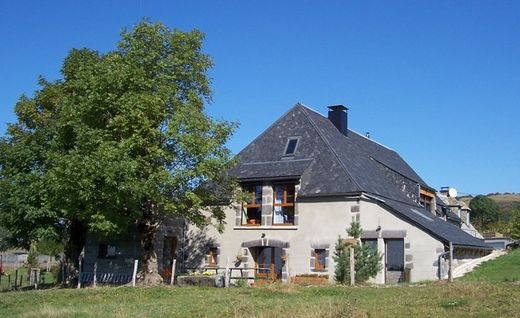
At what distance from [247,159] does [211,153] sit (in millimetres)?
7217

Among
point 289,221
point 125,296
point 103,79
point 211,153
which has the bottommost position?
point 125,296

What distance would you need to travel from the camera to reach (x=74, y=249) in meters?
32.2

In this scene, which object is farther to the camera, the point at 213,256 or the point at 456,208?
the point at 456,208

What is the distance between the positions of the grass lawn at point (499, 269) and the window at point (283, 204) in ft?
28.7

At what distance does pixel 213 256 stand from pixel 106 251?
6.05 meters

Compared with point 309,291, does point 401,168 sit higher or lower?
higher

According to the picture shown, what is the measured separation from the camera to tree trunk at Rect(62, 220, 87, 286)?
Answer: 3170 cm

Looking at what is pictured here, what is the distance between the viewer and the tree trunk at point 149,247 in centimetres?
2714

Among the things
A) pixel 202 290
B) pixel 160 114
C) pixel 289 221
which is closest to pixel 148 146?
pixel 160 114

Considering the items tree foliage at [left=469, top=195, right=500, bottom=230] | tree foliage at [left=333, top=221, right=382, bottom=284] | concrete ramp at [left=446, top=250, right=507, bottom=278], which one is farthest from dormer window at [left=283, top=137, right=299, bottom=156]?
tree foliage at [left=469, top=195, right=500, bottom=230]

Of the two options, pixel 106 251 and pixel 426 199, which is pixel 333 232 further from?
pixel 106 251

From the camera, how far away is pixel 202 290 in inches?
892

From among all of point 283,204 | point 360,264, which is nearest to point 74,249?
point 283,204

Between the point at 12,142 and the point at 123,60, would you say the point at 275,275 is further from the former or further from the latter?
the point at 12,142
